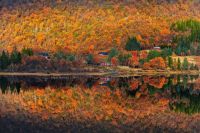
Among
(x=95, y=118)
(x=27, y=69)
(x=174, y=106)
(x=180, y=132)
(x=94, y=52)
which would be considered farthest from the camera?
(x=94, y=52)

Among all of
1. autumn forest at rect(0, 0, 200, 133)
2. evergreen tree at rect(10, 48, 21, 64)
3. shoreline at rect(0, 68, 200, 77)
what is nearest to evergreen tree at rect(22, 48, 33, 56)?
autumn forest at rect(0, 0, 200, 133)

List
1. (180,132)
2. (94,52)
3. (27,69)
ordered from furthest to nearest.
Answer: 1. (94,52)
2. (27,69)
3. (180,132)

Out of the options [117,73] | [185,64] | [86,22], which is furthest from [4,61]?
[185,64]

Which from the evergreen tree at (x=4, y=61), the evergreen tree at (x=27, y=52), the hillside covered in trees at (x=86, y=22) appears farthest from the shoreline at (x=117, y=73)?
the hillside covered in trees at (x=86, y=22)

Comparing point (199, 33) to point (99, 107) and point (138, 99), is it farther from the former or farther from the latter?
point (99, 107)

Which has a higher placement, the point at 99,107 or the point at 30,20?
the point at 30,20

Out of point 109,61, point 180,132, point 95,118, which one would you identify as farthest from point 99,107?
point 109,61
